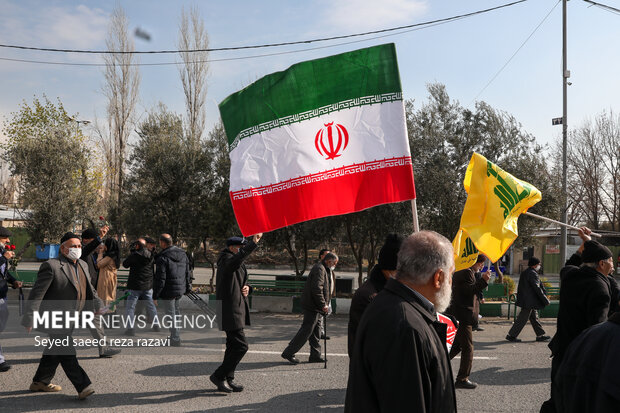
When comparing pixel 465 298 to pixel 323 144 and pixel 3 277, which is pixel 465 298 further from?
pixel 3 277

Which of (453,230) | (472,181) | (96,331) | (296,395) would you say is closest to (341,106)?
(472,181)

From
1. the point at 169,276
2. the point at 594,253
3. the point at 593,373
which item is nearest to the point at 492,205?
the point at 594,253

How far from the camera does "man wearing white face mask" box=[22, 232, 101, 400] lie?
19.2 feet

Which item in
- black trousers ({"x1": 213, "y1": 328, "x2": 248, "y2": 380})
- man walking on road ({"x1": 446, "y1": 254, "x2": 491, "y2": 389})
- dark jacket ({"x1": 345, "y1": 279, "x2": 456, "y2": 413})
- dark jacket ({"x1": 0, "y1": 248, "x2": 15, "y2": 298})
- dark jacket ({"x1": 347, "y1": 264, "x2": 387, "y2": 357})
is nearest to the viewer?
dark jacket ({"x1": 345, "y1": 279, "x2": 456, "y2": 413})

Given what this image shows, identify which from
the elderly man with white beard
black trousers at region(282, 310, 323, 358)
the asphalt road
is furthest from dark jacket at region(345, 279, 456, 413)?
black trousers at region(282, 310, 323, 358)

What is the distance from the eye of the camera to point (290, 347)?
7945 millimetres

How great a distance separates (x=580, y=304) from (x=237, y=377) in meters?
4.22

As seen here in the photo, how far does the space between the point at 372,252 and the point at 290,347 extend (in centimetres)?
798

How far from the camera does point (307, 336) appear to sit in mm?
7926

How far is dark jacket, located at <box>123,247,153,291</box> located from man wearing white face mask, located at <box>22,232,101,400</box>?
3786 mm

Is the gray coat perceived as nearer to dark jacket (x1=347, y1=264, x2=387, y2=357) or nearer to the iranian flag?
the iranian flag

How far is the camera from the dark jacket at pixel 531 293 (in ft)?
33.5

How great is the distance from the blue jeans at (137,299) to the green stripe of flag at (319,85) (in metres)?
5.68

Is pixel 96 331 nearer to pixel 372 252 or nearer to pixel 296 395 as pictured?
pixel 296 395
